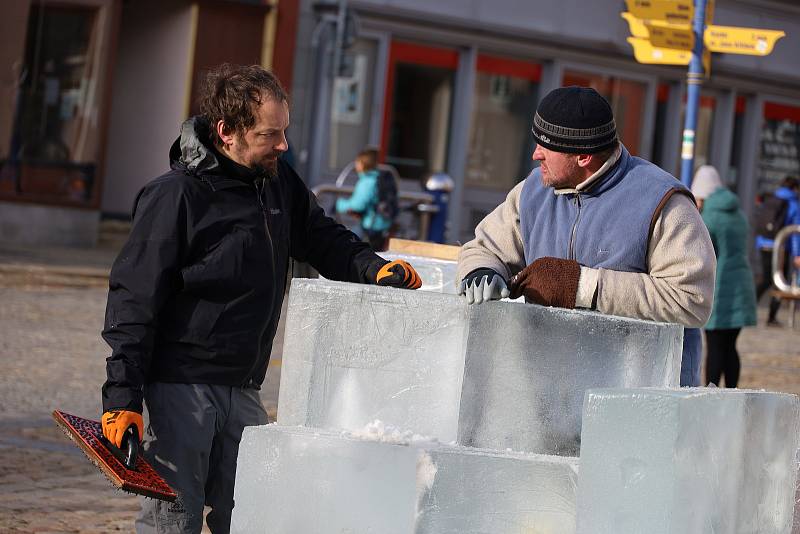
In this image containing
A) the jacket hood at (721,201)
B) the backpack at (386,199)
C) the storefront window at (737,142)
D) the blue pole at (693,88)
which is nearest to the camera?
the jacket hood at (721,201)

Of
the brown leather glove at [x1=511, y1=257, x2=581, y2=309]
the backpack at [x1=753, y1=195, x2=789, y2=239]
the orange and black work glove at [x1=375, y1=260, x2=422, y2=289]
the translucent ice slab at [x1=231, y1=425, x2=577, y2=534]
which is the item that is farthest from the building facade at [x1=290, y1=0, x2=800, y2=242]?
the translucent ice slab at [x1=231, y1=425, x2=577, y2=534]

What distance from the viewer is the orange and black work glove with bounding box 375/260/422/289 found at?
452 cm

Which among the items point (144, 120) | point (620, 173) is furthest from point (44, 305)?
point (620, 173)

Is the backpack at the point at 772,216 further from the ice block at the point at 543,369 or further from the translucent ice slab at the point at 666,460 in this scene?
the translucent ice slab at the point at 666,460

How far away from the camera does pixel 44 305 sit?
13531mm

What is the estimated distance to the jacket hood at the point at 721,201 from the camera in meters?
10.4

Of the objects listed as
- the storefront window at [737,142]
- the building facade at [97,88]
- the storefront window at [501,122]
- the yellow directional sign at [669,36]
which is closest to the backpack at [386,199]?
the yellow directional sign at [669,36]

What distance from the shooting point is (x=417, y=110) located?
23.1 meters

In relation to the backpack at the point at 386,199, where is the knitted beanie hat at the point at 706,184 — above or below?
above

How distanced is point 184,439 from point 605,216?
4.45 feet

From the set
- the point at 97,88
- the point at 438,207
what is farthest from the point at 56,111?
the point at 438,207

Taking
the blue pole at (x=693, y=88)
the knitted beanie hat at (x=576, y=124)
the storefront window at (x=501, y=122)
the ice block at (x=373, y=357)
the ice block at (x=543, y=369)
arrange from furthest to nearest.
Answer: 1. the storefront window at (x=501, y=122)
2. the blue pole at (x=693, y=88)
3. the knitted beanie hat at (x=576, y=124)
4. the ice block at (x=373, y=357)
5. the ice block at (x=543, y=369)

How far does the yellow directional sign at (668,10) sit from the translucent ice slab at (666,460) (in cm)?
728

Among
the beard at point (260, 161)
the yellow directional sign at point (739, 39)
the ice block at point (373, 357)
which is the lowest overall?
the ice block at point (373, 357)
